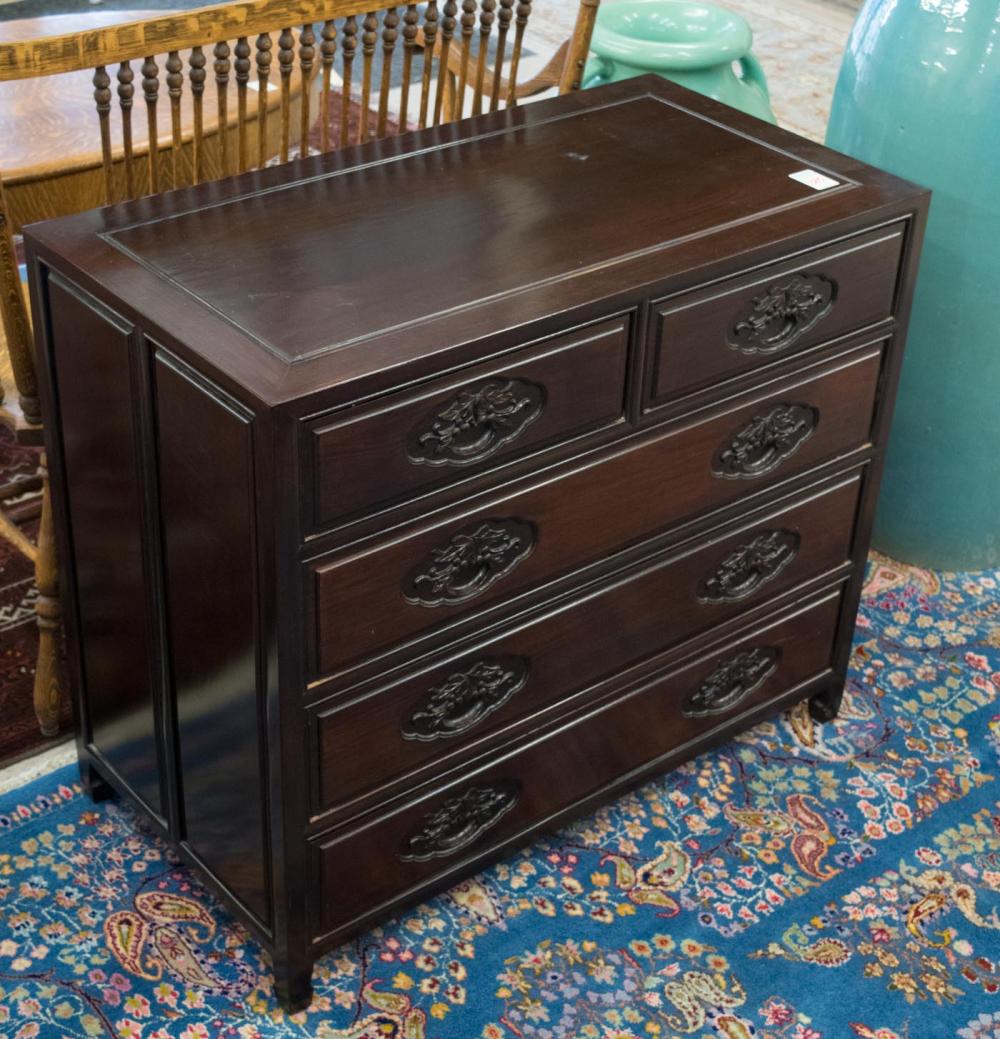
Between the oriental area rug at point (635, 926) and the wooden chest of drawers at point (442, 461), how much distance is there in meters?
0.10

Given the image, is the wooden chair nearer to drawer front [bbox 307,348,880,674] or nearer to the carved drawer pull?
drawer front [bbox 307,348,880,674]

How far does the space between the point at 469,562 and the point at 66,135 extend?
137 cm

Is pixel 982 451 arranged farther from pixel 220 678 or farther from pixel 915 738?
pixel 220 678

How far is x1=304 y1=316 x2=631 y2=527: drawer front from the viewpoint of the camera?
163 centimetres

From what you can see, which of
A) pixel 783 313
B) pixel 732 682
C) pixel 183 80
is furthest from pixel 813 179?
pixel 183 80

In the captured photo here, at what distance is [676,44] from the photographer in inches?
117

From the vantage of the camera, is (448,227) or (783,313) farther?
(783,313)

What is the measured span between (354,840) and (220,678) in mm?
279

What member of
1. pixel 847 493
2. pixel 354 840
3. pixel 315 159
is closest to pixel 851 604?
pixel 847 493

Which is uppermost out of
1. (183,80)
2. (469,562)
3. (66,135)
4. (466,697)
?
(183,80)

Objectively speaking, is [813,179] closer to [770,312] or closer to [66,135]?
[770,312]

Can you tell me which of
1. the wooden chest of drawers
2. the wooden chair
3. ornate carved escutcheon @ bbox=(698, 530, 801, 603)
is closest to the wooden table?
the wooden chair

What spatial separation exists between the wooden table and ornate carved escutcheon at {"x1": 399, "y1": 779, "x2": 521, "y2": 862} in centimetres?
104

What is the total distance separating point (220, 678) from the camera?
1.87 m
